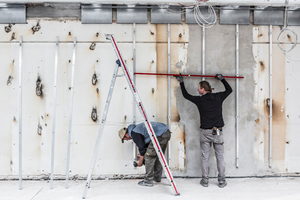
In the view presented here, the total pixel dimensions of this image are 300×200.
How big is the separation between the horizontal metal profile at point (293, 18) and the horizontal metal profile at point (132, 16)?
227cm

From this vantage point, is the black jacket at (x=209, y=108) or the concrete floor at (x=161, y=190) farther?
the black jacket at (x=209, y=108)

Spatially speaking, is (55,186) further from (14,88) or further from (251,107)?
(251,107)

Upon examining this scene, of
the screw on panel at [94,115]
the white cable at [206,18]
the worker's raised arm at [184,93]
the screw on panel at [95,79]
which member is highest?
the white cable at [206,18]

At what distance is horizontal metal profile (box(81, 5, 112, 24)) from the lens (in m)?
3.76

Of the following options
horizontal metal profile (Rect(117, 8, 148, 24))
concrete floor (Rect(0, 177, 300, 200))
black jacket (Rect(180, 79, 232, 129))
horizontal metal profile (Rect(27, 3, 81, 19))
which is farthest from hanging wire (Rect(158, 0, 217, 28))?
concrete floor (Rect(0, 177, 300, 200))

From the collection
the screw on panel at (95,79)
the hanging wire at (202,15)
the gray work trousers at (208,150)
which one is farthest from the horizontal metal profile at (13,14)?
the gray work trousers at (208,150)

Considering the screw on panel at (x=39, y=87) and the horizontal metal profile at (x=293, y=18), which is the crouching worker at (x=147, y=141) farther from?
the horizontal metal profile at (x=293, y=18)

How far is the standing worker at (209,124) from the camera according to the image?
3482 mm

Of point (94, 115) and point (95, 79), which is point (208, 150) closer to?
point (94, 115)

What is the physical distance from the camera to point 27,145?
12.4ft

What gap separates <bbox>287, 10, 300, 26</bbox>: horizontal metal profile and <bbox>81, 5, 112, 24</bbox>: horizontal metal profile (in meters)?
2.82

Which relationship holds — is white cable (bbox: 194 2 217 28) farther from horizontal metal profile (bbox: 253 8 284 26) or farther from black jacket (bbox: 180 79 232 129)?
black jacket (bbox: 180 79 232 129)

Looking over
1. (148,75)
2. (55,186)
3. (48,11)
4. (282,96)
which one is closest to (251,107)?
(282,96)

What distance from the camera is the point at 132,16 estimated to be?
12.4ft
